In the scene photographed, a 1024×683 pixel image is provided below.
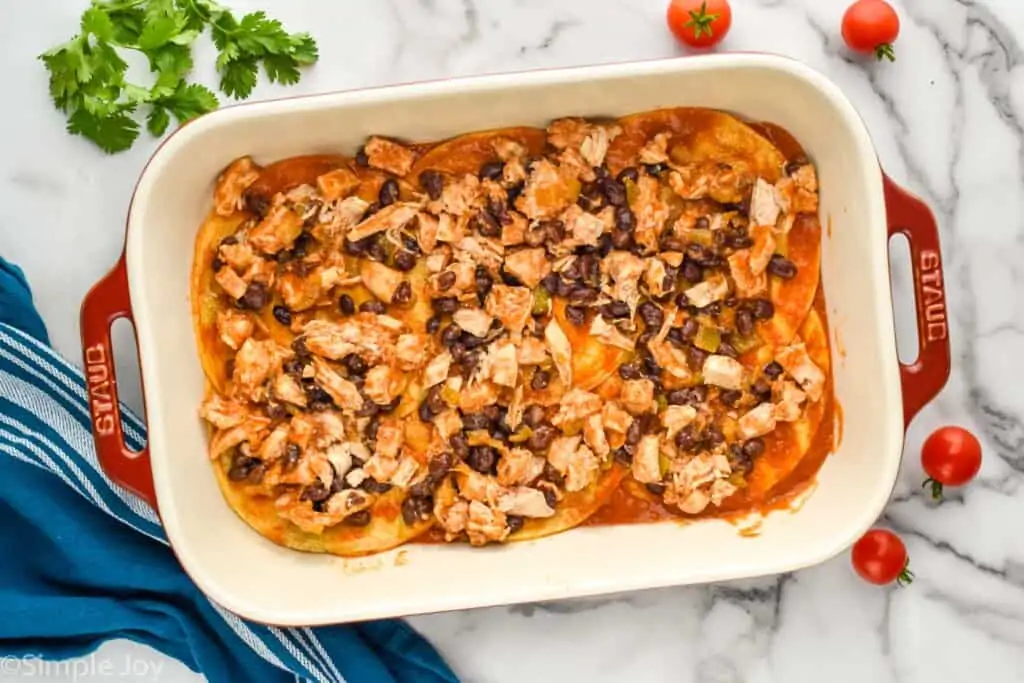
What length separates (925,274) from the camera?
96.3 inches

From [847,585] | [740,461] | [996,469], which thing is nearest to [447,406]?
[740,461]

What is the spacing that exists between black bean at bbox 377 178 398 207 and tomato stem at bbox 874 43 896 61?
1.15m

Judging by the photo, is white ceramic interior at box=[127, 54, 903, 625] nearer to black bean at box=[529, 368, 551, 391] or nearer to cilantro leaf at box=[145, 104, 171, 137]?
cilantro leaf at box=[145, 104, 171, 137]

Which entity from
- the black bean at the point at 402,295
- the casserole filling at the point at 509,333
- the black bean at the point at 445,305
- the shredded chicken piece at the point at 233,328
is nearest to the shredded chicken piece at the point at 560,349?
the casserole filling at the point at 509,333

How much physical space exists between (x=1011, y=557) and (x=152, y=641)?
2.06 m

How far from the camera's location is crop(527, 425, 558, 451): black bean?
8.86 ft

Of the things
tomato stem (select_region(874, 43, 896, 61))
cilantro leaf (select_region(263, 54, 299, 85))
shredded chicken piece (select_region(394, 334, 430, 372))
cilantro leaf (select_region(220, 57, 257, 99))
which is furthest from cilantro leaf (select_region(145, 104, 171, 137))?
tomato stem (select_region(874, 43, 896, 61))

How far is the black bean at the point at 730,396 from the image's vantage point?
2701 mm

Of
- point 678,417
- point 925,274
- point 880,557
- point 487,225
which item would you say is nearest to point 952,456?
point 880,557

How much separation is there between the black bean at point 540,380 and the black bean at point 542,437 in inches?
3.5

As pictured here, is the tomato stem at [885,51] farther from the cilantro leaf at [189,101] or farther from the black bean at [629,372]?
the cilantro leaf at [189,101]

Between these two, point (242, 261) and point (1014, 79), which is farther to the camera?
point (1014, 79)

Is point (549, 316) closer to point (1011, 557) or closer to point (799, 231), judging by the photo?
point (799, 231)

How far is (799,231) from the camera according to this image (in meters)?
2.70
